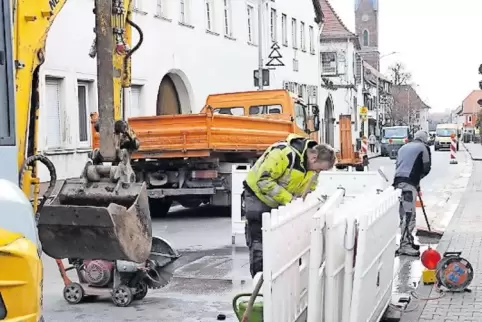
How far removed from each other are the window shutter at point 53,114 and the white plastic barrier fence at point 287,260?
45.9 ft

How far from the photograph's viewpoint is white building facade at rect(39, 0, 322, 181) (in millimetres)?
19500

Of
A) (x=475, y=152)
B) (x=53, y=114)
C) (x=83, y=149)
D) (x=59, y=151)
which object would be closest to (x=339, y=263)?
(x=59, y=151)

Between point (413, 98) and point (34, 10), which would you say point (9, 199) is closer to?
A: point (34, 10)

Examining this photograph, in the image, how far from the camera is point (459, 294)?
26.6 feet

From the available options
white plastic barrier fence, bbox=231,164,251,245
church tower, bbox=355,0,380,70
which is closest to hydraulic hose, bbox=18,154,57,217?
white plastic barrier fence, bbox=231,164,251,245

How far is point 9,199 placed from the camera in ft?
11.1

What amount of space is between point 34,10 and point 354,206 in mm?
2939

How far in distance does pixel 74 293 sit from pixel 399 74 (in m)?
98.8

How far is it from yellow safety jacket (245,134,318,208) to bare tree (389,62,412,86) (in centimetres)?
9769

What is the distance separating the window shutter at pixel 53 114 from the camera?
1922cm

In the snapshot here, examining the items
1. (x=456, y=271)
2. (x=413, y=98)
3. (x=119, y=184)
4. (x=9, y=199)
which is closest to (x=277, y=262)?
(x=119, y=184)

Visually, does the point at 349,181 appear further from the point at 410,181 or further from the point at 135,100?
the point at 135,100

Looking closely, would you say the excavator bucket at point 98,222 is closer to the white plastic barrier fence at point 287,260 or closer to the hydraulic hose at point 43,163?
the hydraulic hose at point 43,163

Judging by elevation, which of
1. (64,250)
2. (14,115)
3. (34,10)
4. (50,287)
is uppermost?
(34,10)
